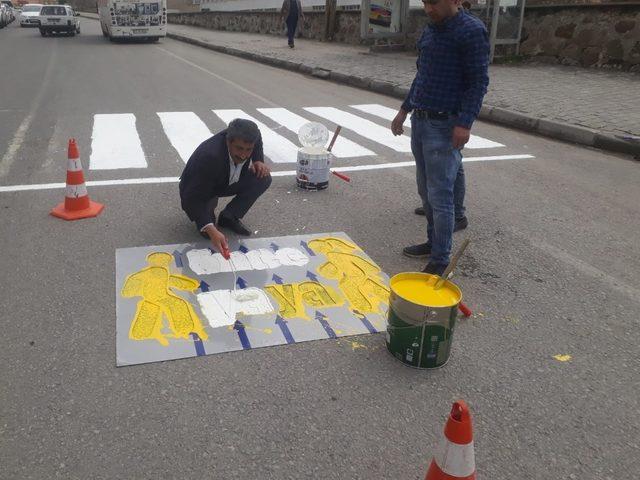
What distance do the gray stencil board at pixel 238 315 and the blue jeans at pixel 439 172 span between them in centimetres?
49

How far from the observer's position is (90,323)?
3.25 metres

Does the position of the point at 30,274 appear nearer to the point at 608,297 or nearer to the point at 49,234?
the point at 49,234

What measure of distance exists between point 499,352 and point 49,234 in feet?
11.5

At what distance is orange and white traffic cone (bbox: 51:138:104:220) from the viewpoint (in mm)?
4758

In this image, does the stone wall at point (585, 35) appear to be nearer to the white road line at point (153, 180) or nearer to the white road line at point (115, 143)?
the white road line at point (153, 180)

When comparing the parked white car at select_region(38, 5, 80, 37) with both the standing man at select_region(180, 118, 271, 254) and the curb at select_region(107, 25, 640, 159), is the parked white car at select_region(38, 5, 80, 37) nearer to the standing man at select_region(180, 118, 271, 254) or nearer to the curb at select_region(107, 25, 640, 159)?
the curb at select_region(107, 25, 640, 159)

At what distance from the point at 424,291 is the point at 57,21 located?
31.2 metres

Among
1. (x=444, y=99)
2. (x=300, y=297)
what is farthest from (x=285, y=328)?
(x=444, y=99)

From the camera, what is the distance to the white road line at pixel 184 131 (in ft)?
23.4

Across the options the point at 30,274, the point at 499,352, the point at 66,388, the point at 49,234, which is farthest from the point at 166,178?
the point at 499,352

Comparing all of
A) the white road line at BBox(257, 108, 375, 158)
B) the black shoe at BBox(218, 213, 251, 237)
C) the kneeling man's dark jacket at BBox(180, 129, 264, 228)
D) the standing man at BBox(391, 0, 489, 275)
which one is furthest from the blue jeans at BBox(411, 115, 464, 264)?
the white road line at BBox(257, 108, 375, 158)

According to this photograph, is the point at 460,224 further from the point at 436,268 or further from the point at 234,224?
the point at 234,224

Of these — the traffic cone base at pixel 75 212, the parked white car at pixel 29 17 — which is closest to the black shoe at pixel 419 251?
the traffic cone base at pixel 75 212

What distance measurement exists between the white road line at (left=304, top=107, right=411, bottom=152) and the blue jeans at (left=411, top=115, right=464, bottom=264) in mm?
3601
